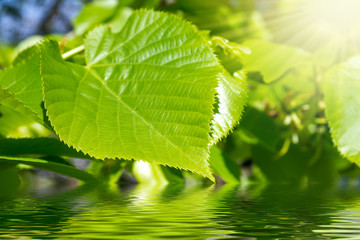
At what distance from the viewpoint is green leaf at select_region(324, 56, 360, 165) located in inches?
16.7

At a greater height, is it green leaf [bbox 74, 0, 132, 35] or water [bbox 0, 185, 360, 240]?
green leaf [bbox 74, 0, 132, 35]

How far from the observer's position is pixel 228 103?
39 cm

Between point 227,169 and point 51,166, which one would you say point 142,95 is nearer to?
point 51,166

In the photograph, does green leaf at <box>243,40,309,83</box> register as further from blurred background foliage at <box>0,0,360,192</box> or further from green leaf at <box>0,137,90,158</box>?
green leaf at <box>0,137,90,158</box>

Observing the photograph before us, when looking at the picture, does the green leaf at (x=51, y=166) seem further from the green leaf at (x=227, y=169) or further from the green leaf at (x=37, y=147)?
the green leaf at (x=227, y=169)

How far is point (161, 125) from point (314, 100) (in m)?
0.38

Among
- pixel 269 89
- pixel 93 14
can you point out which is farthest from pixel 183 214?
pixel 93 14

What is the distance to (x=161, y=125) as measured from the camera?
0.34 m

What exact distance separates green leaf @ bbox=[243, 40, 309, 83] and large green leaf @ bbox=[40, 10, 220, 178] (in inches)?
5.3

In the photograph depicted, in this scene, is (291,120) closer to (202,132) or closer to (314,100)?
(314,100)

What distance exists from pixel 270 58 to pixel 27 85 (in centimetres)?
27

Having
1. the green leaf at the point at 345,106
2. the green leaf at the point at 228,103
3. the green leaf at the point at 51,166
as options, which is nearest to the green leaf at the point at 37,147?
the green leaf at the point at 51,166

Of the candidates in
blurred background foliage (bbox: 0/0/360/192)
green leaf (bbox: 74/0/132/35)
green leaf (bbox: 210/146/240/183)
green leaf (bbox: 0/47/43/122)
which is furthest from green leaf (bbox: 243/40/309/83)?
green leaf (bbox: 74/0/132/35)

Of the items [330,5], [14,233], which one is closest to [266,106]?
[330,5]
